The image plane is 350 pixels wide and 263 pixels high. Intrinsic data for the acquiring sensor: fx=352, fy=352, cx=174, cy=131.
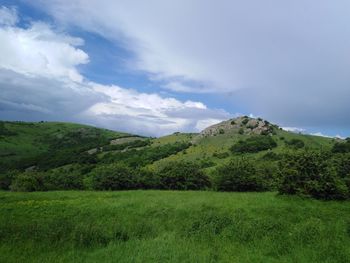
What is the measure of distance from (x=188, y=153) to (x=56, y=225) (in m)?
135

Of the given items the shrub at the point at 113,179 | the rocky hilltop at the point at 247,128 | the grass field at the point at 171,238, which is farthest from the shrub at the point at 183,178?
the rocky hilltop at the point at 247,128

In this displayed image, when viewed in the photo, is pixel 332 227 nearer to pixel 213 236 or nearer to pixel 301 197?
pixel 213 236

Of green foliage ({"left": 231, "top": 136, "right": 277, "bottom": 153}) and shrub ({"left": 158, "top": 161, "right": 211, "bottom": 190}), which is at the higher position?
green foliage ({"left": 231, "top": 136, "right": 277, "bottom": 153})

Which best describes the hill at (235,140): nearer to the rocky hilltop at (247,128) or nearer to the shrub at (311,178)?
the rocky hilltop at (247,128)

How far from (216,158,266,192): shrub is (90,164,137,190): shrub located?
1697 centimetres

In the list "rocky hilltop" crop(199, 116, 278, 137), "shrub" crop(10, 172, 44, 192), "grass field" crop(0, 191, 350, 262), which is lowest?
"shrub" crop(10, 172, 44, 192)

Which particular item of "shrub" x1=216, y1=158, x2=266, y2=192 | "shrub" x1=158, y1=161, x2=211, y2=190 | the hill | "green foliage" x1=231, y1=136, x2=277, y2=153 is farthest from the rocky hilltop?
"shrub" x1=216, y1=158, x2=266, y2=192

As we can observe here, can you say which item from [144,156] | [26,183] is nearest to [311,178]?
[26,183]

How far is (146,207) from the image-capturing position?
33.0 m

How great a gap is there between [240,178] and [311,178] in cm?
1631

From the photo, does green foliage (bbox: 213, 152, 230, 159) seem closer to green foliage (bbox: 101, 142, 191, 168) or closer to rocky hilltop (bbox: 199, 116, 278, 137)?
green foliage (bbox: 101, 142, 191, 168)

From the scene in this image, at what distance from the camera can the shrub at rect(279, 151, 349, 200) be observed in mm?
41938

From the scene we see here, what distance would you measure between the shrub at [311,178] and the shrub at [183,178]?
80.9 feet

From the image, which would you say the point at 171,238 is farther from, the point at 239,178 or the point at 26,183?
the point at 26,183
